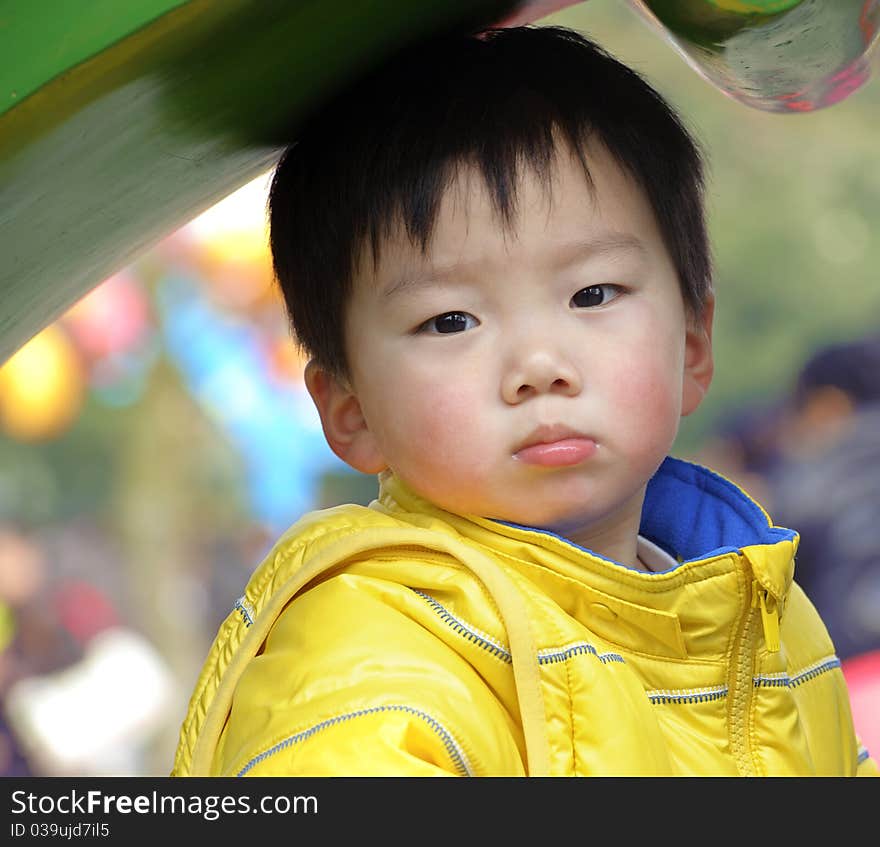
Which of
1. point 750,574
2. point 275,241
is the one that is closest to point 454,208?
point 275,241

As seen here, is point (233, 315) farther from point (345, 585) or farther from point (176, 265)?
point (345, 585)

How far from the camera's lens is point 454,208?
0.84m

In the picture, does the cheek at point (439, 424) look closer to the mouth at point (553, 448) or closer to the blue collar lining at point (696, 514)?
the mouth at point (553, 448)

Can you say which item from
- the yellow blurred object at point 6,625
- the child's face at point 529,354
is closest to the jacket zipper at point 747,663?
the child's face at point 529,354

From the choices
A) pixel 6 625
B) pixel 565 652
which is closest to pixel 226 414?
pixel 6 625

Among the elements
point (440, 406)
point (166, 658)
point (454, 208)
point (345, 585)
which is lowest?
point (345, 585)

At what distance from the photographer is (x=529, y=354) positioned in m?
0.80

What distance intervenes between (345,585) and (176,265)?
264cm

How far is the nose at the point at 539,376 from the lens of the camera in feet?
2.62

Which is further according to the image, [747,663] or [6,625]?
[6,625]

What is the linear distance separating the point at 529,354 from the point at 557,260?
0.23 ft

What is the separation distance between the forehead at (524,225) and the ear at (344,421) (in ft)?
0.37

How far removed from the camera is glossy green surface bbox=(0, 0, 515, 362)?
60 cm

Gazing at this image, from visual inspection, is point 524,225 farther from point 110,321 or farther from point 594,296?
point 110,321
